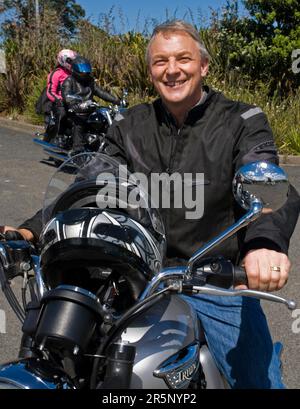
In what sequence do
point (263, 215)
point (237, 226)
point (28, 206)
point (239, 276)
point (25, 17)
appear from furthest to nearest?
point (25, 17)
point (28, 206)
point (263, 215)
point (239, 276)
point (237, 226)

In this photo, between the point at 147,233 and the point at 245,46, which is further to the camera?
the point at 245,46

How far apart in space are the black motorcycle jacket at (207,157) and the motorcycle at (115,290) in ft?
1.76

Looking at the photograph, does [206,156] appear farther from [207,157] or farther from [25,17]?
[25,17]

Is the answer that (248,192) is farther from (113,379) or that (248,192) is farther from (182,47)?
(182,47)

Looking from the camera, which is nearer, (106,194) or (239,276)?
(239,276)

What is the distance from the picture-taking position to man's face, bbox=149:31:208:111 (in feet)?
7.52

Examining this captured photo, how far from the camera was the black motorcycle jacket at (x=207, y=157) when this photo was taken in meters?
2.26

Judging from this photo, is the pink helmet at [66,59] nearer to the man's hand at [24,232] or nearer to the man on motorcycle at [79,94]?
the man on motorcycle at [79,94]

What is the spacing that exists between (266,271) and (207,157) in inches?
33.5

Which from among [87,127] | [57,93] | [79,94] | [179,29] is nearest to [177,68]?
[179,29]

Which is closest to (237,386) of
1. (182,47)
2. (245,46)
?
(182,47)

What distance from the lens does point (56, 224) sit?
5.19ft

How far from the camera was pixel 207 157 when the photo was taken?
2295 millimetres

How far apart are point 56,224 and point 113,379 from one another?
44 centimetres
